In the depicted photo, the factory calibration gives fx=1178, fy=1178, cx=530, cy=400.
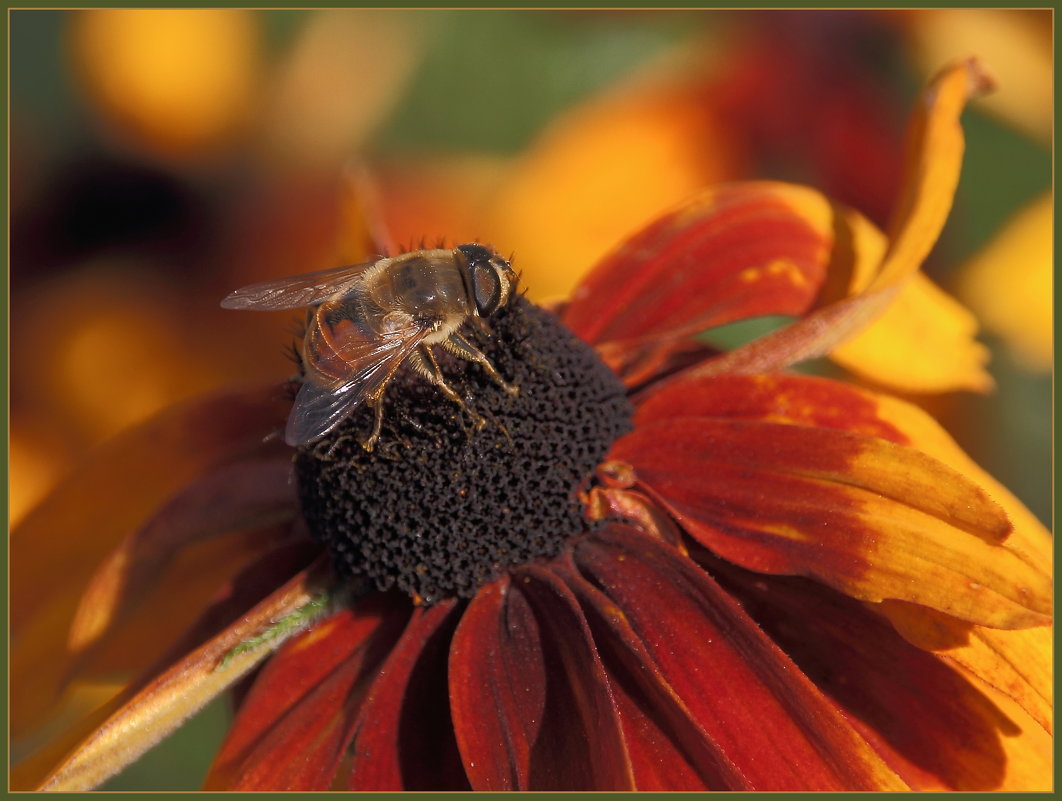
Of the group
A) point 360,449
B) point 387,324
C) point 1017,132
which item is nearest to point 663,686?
point 360,449

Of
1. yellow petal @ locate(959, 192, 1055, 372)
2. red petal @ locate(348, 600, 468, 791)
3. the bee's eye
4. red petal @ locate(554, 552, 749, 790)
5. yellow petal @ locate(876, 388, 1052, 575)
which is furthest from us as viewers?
yellow petal @ locate(959, 192, 1055, 372)

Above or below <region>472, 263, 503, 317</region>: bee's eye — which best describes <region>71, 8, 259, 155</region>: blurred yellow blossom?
above

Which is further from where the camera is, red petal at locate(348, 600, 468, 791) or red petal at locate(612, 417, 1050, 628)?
red petal at locate(348, 600, 468, 791)

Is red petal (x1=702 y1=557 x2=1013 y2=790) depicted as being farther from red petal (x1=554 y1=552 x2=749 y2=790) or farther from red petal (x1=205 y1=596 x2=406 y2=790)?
red petal (x1=205 y1=596 x2=406 y2=790)

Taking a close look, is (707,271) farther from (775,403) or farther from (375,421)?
(375,421)

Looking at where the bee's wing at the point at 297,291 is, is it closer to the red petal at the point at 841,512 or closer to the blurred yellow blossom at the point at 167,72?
the red petal at the point at 841,512

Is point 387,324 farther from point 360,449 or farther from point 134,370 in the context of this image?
point 134,370

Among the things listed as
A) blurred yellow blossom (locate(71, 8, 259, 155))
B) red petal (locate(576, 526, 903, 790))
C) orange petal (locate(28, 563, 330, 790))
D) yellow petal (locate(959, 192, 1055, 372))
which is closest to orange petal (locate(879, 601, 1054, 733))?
red petal (locate(576, 526, 903, 790))
